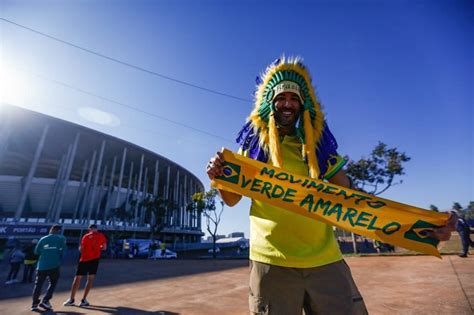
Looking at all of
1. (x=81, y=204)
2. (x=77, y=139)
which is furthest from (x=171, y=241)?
(x=77, y=139)

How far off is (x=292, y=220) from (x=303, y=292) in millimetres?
403

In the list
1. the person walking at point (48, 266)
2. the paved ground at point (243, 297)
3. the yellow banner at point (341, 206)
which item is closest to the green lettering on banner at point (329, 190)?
the yellow banner at point (341, 206)

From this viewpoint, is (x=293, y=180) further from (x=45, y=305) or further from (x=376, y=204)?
(x=45, y=305)

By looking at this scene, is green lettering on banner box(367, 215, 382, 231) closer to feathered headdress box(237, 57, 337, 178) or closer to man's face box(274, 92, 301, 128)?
feathered headdress box(237, 57, 337, 178)

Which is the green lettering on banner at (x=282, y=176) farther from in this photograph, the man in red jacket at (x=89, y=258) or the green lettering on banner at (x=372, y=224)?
the man in red jacket at (x=89, y=258)

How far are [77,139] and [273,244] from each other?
140 ft

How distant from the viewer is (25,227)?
20203 millimetres

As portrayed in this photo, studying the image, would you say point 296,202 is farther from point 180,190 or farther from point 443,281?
point 180,190

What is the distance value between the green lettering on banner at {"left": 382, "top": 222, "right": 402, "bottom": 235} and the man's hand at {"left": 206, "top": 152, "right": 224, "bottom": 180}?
1.15m

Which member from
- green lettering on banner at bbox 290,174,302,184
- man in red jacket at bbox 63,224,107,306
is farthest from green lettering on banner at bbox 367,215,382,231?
man in red jacket at bbox 63,224,107,306

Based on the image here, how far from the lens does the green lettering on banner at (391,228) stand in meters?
1.56

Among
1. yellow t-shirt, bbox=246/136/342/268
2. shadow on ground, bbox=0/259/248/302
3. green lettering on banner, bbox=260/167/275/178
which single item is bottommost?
shadow on ground, bbox=0/259/248/302

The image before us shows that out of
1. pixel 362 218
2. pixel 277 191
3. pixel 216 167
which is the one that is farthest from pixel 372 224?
pixel 216 167

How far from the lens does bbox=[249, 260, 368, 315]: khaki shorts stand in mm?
1317
